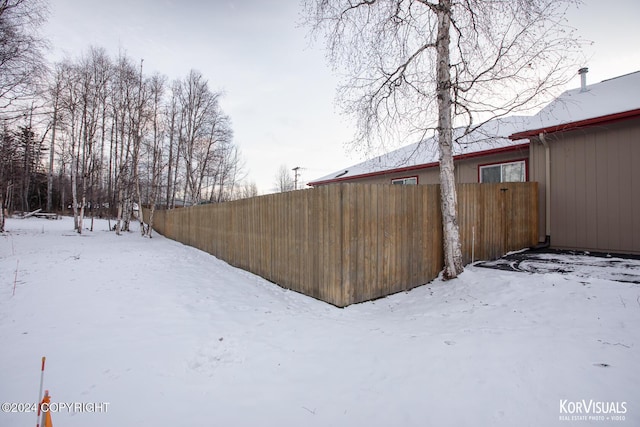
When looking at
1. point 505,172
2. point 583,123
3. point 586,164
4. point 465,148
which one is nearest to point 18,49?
point 465,148

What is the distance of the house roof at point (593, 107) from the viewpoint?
6297mm

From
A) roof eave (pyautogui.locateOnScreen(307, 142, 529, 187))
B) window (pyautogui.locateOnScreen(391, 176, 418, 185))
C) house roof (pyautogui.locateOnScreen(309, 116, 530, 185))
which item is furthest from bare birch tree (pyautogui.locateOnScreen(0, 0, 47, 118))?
window (pyautogui.locateOnScreen(391, 176, 418, 185))

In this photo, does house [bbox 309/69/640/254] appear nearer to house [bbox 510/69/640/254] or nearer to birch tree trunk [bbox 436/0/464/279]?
house [bbox 510/69/640/254]

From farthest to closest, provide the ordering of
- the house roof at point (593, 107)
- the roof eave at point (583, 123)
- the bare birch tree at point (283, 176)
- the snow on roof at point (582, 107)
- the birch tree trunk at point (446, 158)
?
1. the bare birch tree at point (283, 176)
2. the snow on roof at point (582, 107)
3. the house roof at point (593, 107)
4. the roof eave at point (583, 123)
5. the birch tree trunk at point (446, 158)

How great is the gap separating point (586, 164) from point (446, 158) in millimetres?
4188

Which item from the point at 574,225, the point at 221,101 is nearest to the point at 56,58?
the point at 221,101

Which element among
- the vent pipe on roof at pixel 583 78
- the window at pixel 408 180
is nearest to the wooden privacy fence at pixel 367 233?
the vent pipe on roof at pixel 583 78

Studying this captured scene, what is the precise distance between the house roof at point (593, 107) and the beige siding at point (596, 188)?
1.06 feet

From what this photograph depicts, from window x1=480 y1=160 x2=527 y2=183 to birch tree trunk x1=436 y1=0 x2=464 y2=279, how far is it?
4.66 meters

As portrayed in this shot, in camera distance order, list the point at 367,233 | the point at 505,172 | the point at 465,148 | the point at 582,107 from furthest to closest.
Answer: the point at 505,172, the point at 582,107, the point at 465,148, the point at 367,233

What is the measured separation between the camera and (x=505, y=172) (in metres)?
8.94

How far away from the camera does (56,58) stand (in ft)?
52.0

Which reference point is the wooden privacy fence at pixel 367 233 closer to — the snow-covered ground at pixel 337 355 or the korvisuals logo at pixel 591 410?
the snow-covered ground at pixel 337 355

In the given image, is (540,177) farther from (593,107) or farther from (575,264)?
(575,264)
